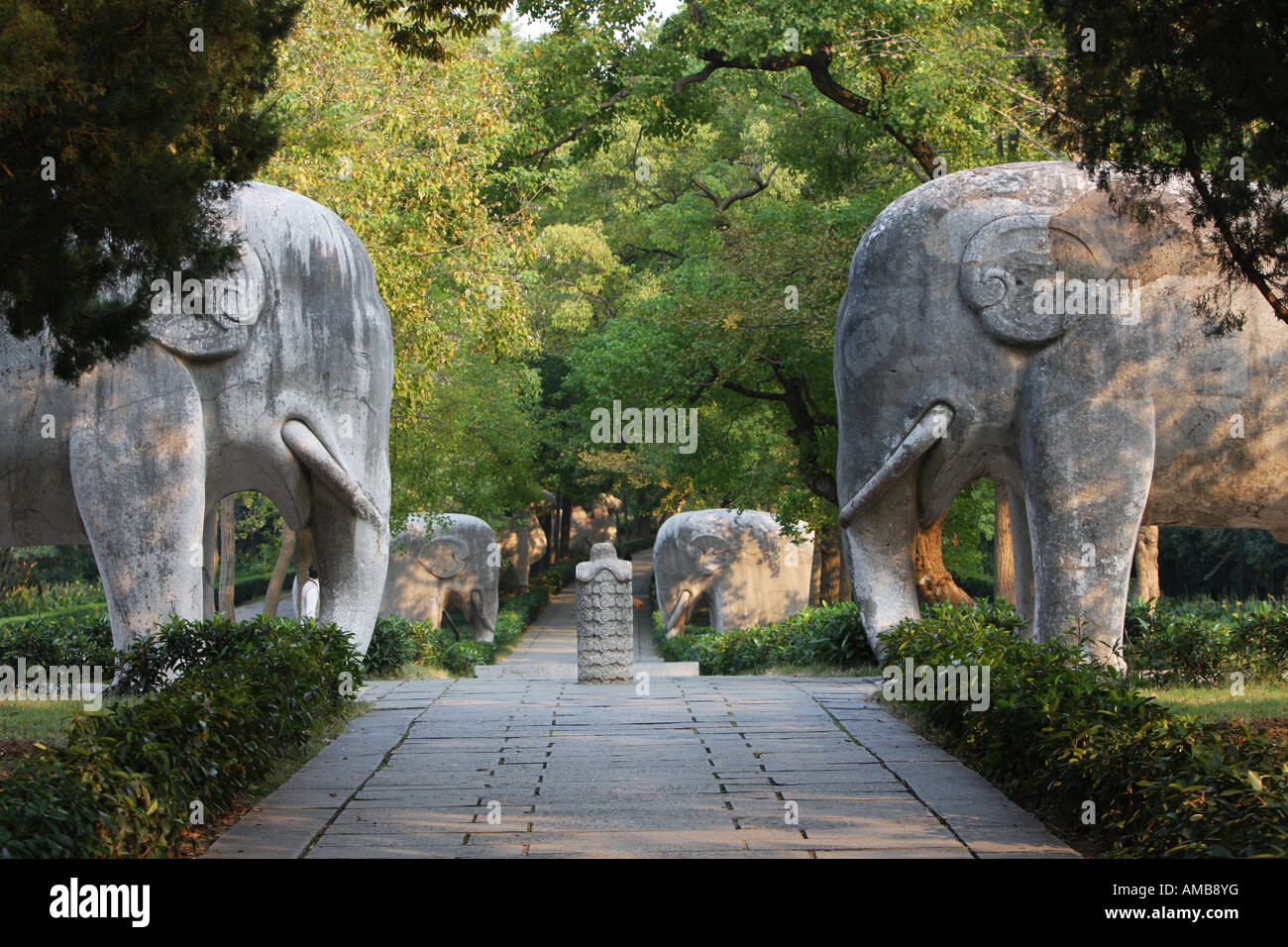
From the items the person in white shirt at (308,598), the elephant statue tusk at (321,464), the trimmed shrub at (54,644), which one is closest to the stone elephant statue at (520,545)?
the person in white shirt at (308,598)

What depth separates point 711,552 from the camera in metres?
25.4

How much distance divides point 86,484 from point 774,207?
12669 mm

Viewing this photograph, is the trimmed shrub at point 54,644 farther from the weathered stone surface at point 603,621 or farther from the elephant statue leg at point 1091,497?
the elephant statue leg at point 1091,497

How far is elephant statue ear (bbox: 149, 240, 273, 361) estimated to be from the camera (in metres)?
8.88

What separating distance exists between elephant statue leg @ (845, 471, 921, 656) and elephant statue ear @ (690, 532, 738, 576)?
15153 mm

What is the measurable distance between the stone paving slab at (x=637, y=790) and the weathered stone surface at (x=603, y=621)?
2.49 m

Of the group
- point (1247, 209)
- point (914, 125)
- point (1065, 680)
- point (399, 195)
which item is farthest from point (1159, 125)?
point (399, 195)

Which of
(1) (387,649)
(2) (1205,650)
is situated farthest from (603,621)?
(2) (1205,650)

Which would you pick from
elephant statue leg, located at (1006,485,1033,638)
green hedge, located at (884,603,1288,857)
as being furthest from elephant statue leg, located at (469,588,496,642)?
green hedge, located at (884,603,1288,857)

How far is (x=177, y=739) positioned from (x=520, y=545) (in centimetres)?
3230

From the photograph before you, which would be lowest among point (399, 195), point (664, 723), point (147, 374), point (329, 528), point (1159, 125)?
point (664, 723)

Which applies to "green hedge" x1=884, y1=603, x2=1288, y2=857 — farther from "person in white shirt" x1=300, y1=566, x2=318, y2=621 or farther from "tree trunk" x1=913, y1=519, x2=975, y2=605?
"person in white shirt" x1=300, y1=566, x2=318, y2=621

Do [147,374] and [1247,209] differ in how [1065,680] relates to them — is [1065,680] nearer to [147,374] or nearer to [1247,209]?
[1247,209]

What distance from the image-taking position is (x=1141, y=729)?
5.64 metres
